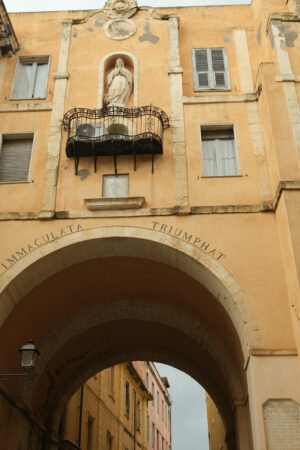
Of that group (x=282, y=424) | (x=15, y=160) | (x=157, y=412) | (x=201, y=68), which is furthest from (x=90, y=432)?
(x=157, y=412)

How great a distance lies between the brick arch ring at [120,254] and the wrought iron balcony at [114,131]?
2049 mm

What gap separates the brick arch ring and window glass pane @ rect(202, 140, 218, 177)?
91.2 inches

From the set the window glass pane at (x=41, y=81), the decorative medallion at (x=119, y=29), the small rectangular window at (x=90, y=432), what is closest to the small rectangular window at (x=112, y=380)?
the small rectangular window at (x=90, y=432)

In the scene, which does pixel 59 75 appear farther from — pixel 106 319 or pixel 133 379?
pixel 133 379

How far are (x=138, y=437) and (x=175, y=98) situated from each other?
2256 centimetres

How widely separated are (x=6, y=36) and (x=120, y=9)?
11.6ft

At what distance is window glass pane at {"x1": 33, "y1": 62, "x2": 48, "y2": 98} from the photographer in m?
15.6

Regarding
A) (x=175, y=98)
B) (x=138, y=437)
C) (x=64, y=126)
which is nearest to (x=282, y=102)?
(x=175, y=98)

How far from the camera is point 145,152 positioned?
45.0 ft

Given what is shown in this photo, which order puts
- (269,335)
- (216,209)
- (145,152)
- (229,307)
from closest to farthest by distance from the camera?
(269,335)
(229,307)
(216,209)
(145,152)

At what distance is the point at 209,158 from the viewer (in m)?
14.1

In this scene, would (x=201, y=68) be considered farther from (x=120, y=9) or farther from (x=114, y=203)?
(x=114, y=203)

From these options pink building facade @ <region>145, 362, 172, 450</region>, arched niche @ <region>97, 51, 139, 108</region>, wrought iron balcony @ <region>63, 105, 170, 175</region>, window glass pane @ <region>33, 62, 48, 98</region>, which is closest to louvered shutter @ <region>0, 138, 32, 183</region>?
wrought iron balcony @ <region>63, 105, 170, 175</region>

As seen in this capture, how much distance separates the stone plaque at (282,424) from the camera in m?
9.83
